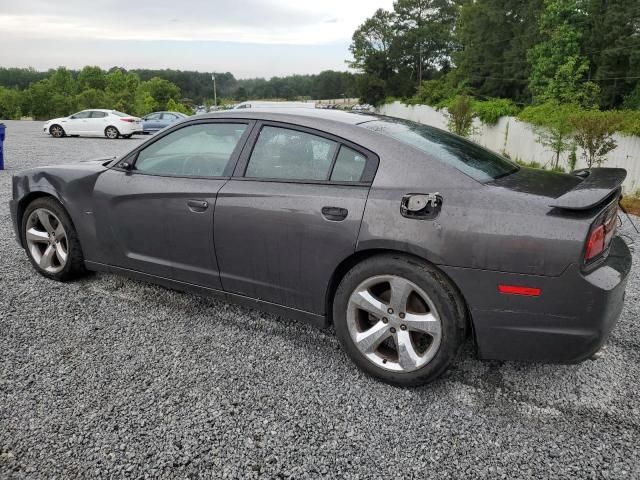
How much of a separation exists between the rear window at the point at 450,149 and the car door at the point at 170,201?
0.98m

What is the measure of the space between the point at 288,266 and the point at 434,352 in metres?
0.98

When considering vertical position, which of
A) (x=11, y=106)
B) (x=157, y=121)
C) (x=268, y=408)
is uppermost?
(x=11, y=106)

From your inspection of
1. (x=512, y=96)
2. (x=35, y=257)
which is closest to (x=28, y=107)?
(x=512, y=96)

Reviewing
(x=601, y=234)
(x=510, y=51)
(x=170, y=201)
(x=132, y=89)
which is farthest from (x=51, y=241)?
(x=132, y=89)

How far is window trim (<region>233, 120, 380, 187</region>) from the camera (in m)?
2.77

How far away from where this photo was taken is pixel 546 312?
2371 millimetres

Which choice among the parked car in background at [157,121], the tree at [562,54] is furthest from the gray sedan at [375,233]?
the tree at [562,54]

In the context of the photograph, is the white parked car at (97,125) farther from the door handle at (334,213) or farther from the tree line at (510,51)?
the tree line at (510,51)

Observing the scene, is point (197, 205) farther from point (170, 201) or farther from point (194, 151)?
point (194, 151)

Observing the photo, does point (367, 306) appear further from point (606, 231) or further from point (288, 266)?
point (606, 231)

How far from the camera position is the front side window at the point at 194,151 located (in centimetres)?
330

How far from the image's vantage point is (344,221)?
2721 millimetres

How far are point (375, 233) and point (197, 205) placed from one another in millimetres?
1269

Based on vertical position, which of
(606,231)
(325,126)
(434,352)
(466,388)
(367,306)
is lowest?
(466,388)
